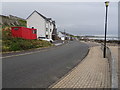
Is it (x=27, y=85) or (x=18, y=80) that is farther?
(x=18, y=80)

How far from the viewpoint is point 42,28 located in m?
50.8

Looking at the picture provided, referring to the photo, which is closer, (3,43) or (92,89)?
(92,89)

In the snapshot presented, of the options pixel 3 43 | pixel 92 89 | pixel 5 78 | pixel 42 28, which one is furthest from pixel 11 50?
pixel 42 28

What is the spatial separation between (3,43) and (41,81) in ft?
46.1

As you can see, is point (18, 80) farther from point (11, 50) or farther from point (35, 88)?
point (11, 50)

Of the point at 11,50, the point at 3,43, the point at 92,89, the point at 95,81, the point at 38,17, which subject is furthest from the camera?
the point at 38,17

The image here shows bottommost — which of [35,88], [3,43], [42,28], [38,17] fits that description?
[35,88]

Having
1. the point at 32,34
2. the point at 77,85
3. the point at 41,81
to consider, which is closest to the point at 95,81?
the point at 77,85

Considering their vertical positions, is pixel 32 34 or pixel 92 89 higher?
pixel 32 34

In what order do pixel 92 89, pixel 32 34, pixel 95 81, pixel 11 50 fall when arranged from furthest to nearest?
pixel 32 34 → pixel 11 50 → pixel 95 81 → pixel 92 89

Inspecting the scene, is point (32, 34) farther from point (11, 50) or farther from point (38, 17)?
point (38, 17)

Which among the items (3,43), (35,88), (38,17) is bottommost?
(35,88)

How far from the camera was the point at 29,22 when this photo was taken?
51.1 m

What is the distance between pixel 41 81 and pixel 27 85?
73cm
